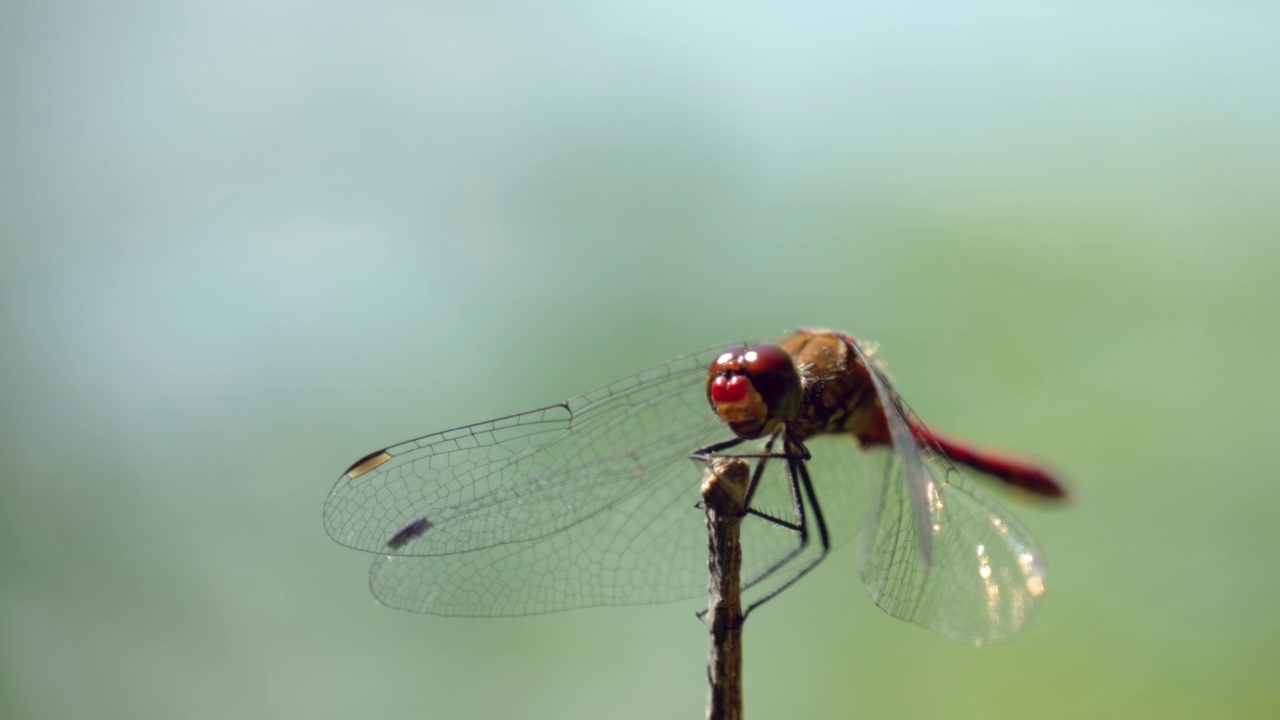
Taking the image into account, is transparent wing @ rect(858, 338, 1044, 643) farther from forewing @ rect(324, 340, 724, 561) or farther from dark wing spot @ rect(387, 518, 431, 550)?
dark wing spot @ rect(387, 518, 431, 550)

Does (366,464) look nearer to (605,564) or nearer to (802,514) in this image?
(605,564)

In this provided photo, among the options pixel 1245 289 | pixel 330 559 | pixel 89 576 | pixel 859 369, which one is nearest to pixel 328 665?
pixel 330 559

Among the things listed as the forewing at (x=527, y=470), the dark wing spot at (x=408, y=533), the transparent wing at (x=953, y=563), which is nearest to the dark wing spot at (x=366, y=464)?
the forewing at (x=527, y=470)

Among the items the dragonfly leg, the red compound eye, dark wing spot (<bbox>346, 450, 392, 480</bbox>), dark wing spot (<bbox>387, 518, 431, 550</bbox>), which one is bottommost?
the dragonfly leg

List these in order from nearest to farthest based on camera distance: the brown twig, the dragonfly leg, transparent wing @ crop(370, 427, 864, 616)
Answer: the brown twig, transparent wing @ crop(370, 427, 864, 616), the dragonfly leg

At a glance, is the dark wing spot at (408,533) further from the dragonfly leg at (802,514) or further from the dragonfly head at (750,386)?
the dragonfly leg at (802,514)

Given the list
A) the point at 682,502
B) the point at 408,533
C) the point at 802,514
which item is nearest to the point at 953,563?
the point at 802,514

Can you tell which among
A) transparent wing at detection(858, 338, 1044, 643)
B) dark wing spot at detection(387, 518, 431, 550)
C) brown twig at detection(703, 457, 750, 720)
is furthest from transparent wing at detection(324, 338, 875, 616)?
brown twig at detection(703, 457, 750, 720)

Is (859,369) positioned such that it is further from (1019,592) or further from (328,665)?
(328,665)
